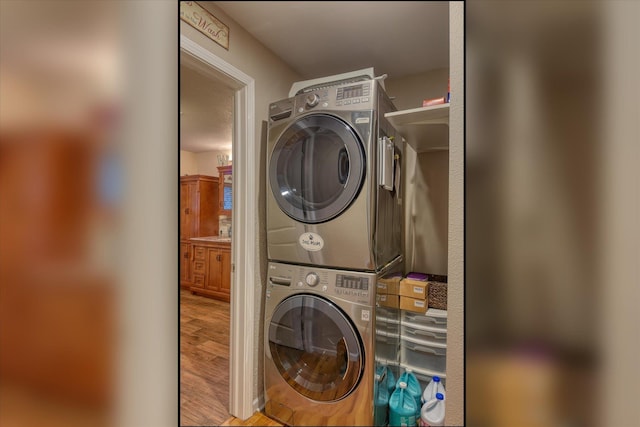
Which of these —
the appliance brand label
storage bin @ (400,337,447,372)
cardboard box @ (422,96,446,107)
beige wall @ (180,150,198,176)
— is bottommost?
storage bin @ (400,337,447,372)

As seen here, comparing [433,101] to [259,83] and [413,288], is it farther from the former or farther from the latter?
[259,83]

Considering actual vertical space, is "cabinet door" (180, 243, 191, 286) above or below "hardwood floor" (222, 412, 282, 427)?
above

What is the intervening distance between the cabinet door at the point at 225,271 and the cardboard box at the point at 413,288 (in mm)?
875

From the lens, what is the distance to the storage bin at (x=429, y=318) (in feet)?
3.42

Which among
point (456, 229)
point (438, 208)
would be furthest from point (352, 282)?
point (456, 229)

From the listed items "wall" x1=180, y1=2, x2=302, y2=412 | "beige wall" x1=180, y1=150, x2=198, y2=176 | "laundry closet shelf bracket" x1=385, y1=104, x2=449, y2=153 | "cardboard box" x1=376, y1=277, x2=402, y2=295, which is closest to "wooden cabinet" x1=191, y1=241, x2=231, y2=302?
"wall" x1=180, y1=2, x2=302, y2=412

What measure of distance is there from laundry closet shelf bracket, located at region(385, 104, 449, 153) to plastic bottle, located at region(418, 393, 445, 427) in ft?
3.50

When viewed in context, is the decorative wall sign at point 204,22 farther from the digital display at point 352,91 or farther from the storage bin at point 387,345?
the storage bin at point 387,345

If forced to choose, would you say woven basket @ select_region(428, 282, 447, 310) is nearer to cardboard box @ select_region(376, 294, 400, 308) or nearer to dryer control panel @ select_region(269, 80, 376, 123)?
cardboard box @ select_region(376, 294, 400, 308)

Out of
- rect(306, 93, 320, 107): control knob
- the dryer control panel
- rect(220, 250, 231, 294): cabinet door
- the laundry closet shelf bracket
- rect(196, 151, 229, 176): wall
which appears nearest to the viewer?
rect(196, 151, 229, 176): wall

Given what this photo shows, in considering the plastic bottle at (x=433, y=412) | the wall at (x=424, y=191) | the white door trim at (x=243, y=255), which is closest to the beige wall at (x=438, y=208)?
the wall at (x=424, y=191)

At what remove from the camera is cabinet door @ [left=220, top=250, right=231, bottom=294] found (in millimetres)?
1415

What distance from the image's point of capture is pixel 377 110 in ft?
3.89

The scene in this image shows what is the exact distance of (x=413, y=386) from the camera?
1.25 meters
